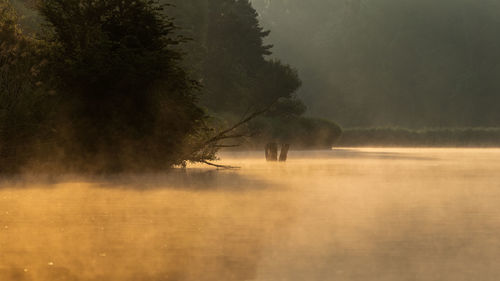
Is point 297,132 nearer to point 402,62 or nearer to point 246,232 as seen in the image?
point 246,232

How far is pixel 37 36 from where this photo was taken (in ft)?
85.2

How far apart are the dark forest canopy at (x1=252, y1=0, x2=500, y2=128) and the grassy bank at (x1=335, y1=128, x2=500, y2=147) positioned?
3365 centimetres

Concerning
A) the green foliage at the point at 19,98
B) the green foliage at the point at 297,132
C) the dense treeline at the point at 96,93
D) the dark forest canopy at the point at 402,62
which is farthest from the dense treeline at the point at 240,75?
the dark forest canopy at the point at 402,62

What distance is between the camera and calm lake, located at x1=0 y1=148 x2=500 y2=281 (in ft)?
26.4

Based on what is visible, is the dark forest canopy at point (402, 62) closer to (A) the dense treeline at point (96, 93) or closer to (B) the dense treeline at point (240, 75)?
(B) the dense treeline at point (240, 75)

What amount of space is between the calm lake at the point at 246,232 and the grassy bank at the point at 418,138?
206 ft

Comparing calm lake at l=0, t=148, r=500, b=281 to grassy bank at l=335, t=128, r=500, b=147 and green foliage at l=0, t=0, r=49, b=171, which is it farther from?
grassy bank at l=335, t=128, r=500, b=147

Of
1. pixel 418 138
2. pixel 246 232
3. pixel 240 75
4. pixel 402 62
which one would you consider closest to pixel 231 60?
pixel 240 75

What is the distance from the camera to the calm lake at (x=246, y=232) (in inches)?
317

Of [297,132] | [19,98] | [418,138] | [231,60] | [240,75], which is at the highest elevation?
[231,60]

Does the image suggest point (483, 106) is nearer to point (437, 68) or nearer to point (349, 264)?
point (437, 68)

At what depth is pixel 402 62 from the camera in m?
125

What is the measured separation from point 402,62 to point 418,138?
1724 inches

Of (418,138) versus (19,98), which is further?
(418,138)
